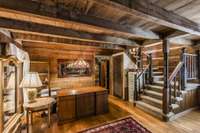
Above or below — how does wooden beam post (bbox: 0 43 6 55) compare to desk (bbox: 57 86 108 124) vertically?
above

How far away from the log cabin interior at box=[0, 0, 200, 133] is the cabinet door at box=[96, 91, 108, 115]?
0.03m

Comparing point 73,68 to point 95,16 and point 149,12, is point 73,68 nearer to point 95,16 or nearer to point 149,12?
point 95,16

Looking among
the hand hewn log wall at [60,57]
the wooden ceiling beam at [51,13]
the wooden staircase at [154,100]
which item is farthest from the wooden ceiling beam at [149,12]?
the hand hewn log wall at [60,57]

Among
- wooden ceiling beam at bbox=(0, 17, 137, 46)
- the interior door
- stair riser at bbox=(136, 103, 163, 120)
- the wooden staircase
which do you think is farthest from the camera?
the interior door

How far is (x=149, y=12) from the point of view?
71.4 inches

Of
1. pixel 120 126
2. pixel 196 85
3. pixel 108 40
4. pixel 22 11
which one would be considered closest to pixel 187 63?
pixel 196 85

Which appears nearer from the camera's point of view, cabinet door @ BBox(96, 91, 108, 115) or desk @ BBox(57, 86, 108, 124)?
desk @ BBox(57, 86, 108, 124)

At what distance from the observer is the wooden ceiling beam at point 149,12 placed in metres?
1.55

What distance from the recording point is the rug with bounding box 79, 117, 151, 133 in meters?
2.86

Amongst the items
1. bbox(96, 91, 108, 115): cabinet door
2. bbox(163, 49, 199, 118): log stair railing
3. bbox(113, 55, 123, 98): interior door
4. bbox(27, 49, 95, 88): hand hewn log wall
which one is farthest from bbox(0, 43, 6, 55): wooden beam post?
bbox(113, 55, 123, 98): interior door

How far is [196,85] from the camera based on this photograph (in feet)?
14.1

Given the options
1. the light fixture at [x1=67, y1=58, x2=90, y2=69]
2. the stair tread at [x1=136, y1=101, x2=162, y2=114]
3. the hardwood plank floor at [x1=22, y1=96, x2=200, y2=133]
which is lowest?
the hardwood plank floor at [x1=22, y1=96, x2=200, y2=133]

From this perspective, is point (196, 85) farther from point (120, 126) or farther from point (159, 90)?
point (120, 126)

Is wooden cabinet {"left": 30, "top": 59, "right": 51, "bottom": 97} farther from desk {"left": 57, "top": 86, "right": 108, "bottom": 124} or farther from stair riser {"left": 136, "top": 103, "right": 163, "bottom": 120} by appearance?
stair riser {"left": 136, "top": 103, "right": 163, "bottom": 120}
